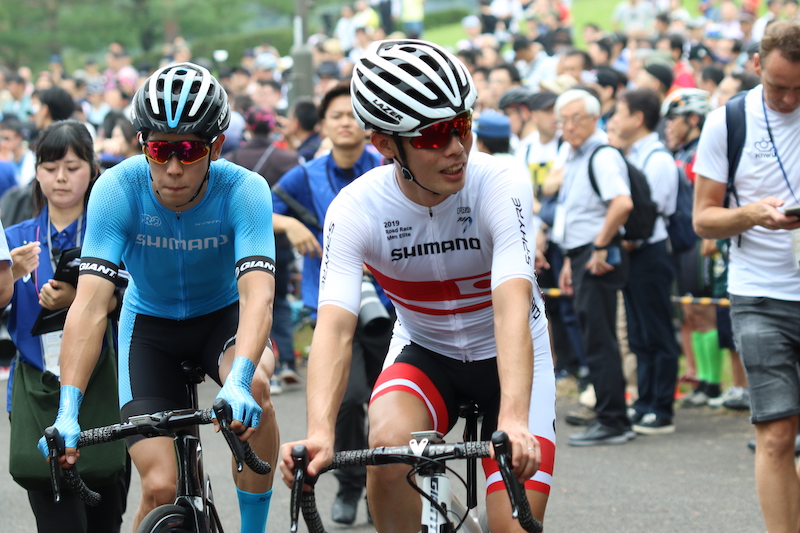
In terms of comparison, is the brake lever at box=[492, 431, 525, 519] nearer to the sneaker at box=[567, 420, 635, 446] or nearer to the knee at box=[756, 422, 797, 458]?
the knee at box=[756, 422, 797, 458]

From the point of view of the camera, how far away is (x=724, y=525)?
6.11m

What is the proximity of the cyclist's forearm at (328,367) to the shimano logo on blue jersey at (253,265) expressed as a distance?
776 mm

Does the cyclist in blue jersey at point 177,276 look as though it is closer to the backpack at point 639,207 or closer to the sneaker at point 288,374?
the backpack at point 639,207

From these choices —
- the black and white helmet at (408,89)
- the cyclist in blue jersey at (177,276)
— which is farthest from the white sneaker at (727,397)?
the black and white helmet at (408,89)

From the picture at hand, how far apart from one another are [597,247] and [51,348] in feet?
14.3

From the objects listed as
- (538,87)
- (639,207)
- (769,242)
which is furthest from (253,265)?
(538,87)

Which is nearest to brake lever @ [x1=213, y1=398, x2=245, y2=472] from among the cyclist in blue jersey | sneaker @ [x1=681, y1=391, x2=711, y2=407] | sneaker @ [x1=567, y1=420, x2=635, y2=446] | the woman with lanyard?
the cyclist in blue jersey

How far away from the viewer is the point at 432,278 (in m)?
3.88

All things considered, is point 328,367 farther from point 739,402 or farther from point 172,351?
point 739,402

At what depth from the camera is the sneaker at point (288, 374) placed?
35.0 feet

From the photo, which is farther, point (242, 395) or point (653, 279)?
point (653, 279)

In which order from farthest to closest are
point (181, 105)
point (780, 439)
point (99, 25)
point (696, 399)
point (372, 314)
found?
1. point (99, 25)
2. point (696, 399)
3. point (372, 314)
4. point (780, 439)
5. point (181, 105)

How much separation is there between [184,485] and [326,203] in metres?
2.96

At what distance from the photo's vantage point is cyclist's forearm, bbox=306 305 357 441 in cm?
327
